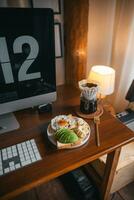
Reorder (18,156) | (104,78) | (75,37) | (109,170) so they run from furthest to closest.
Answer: (75,37)
(104,78)
(109,170)
(18,156)

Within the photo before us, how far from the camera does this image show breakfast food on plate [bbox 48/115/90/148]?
748 millimetres

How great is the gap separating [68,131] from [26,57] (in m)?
0.41

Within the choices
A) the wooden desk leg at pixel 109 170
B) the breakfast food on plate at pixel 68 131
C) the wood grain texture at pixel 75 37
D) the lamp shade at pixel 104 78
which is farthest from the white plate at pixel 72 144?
the wood grain texture at pixel 75 37

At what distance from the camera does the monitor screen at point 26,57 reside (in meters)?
0.72

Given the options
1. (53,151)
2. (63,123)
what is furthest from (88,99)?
(53,151)

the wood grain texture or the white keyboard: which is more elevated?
the wood grain texture

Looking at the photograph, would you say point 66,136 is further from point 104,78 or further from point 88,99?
point 104,78

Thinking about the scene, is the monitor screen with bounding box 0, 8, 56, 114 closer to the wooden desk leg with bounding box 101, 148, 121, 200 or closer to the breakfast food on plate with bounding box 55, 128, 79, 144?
the breakfast food on plate with bounding box 55, 128, 79, 144

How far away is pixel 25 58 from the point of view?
0.80 m

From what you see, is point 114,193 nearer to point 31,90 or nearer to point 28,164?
point 28,164

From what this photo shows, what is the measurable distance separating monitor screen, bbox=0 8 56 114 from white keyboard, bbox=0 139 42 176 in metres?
0.22

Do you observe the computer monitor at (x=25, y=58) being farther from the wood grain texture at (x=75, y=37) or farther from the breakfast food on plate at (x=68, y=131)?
the wood grain texture at (x=75, y=37)

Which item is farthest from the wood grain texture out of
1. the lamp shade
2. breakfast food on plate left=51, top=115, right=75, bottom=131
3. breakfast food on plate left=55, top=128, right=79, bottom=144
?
breakfast food on plate left=55, top=128, right=79, bottom=144

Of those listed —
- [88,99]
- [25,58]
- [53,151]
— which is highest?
[25,58]
